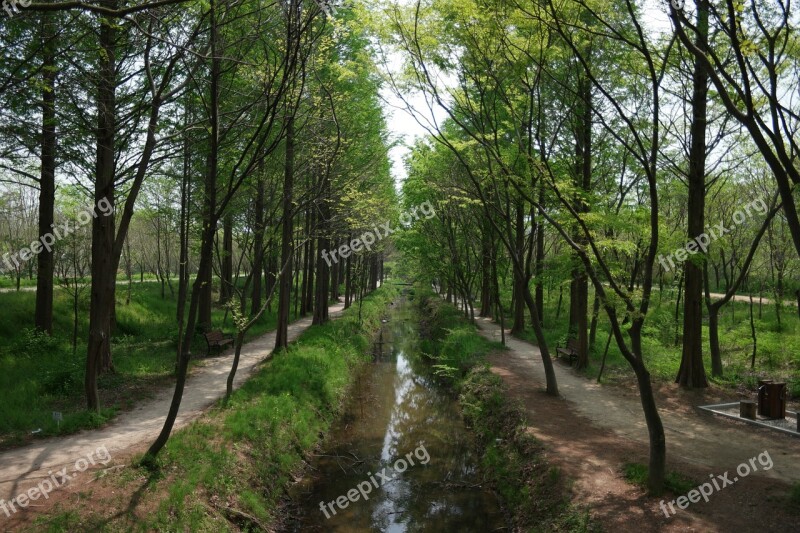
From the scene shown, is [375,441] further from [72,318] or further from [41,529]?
[72,318]

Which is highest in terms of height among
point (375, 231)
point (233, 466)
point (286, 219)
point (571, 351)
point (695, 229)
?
point (375, 231)

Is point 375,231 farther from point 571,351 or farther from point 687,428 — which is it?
point 687,428

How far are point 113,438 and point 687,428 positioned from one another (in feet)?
31.9

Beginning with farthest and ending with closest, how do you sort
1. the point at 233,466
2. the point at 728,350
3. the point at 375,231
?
the point at 375,231
the point at 728,350
the point at 233,466

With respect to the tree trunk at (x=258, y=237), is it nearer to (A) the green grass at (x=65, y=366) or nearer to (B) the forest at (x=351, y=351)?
(B) the forest at (x=351, y=351)

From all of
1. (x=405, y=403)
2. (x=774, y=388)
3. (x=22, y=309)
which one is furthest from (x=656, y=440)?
(x=22, y=309)

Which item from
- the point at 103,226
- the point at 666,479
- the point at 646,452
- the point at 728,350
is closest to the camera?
the point at 666,479

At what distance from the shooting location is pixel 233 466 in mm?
7684

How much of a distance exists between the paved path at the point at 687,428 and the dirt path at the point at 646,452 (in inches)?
0.6

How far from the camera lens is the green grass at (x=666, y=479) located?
6.44 meters

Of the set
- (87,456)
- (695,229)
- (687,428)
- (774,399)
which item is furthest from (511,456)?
(695,229)

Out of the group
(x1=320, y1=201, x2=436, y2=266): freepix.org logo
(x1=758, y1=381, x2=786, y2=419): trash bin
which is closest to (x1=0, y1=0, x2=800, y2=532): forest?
(x1=758, y1=381, x2=786, y2=419): trash bin

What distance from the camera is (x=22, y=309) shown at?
15.1m

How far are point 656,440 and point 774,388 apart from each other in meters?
4.84
